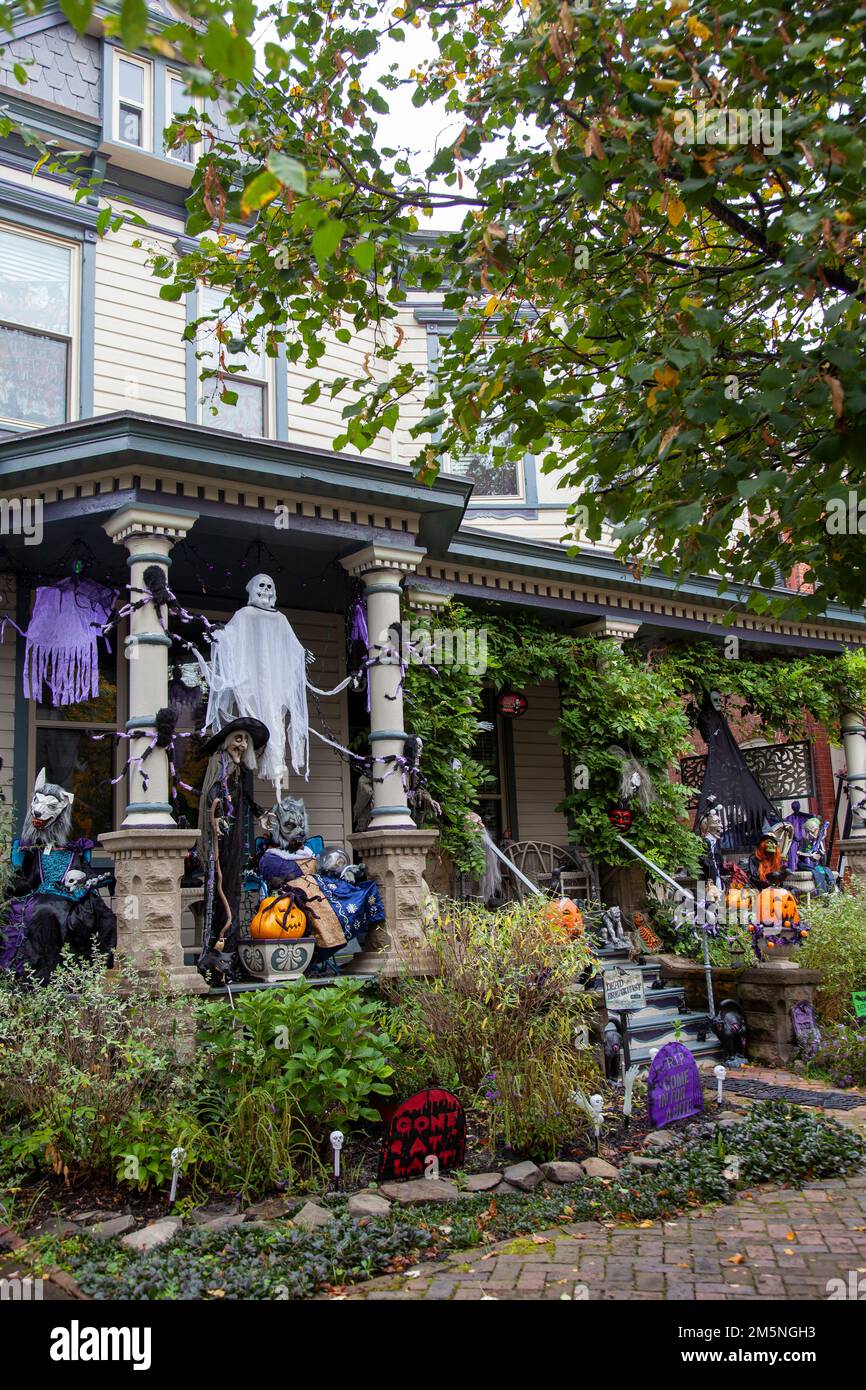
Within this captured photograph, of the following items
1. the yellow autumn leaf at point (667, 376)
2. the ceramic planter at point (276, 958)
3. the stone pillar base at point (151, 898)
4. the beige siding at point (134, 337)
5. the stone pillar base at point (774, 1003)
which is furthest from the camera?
→ the beige siding at point (134, 337)

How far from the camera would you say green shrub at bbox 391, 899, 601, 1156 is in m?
6.73

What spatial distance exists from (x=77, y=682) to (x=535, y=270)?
4.99m

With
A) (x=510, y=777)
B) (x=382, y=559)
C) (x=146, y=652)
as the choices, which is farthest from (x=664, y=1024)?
(x=146, y=652)

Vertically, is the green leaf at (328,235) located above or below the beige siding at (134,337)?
below

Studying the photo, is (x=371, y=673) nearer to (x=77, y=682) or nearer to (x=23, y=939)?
(x=77, y=682)

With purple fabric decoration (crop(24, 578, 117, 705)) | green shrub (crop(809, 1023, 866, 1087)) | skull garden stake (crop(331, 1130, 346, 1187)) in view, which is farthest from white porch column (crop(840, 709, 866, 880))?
purple fabric decoration (crop(24, 578, 117, 705))

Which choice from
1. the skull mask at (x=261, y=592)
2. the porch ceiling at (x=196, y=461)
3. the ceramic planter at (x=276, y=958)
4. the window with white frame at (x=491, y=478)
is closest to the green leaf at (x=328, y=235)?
the porch ceiling at (x=196, y=461)

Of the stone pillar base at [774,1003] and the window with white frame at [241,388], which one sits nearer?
the stone pillar base at [774,1003]

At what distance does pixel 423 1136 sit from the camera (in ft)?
20.9

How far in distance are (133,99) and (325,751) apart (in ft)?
23.3

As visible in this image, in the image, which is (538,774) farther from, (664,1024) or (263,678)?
(263,678)

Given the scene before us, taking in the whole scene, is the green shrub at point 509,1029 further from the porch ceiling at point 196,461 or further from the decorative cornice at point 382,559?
the porch ceiling at point 196,461

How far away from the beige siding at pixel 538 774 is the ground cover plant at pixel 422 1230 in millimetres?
6135

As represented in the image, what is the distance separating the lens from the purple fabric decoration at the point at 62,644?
28.9ft
